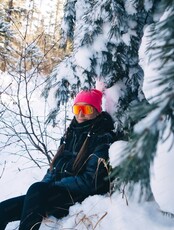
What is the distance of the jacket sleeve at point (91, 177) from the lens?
2.86 meters

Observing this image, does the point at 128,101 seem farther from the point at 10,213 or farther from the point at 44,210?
the point at 10,213

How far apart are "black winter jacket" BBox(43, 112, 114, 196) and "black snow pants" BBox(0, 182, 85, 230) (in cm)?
9

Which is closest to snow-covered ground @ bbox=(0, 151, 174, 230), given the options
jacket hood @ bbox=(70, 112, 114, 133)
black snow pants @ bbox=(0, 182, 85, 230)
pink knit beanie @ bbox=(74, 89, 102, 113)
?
black snow pants @ bbox=(0, 182, 85, 230)

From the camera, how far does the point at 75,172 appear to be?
307 centimetres

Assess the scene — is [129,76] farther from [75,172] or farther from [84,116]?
[75,172]

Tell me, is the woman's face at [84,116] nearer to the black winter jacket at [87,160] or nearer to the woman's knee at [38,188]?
the black winter jacket at [87,160]

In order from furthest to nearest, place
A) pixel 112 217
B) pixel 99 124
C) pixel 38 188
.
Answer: pixel 99 124 → pixel 38 188 → pixel 112 217

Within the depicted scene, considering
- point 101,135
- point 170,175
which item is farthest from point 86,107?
point 170,175

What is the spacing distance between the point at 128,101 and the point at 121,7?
0.97 m

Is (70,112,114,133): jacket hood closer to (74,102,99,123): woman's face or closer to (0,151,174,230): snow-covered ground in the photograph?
(74,102,99,123): woman's face

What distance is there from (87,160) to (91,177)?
20 centimetres

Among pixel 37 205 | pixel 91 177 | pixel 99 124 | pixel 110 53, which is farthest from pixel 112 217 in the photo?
pixel 110 53

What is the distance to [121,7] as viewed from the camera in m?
2.54

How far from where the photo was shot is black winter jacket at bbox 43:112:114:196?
2875mm
